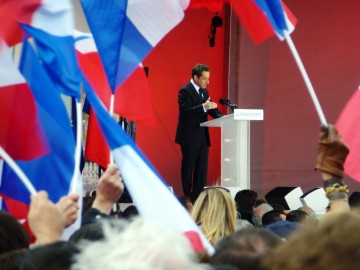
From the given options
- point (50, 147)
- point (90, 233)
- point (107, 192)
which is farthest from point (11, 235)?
point (50, 147)

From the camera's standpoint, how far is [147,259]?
1.62m

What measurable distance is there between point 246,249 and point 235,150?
6135 mm

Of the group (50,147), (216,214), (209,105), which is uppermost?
(50,147)

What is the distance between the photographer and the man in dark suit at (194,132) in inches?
339

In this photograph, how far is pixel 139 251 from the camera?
1.63m

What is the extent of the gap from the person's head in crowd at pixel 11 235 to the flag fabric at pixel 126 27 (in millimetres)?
1546

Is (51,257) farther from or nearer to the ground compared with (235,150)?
farther from the ground

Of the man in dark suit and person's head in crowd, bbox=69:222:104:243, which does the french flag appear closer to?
person's head in crowd, bbox=69:222:104:243

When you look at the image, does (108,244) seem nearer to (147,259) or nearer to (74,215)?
(147,259)

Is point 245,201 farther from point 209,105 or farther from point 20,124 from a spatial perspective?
point 20,124

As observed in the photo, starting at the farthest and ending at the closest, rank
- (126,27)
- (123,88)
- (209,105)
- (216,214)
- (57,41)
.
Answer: (209,105), (123,88), (126,27), (216,214), (57,41)

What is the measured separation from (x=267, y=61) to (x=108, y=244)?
26.6ft

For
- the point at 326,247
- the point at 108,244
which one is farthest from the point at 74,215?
the point at 326,247

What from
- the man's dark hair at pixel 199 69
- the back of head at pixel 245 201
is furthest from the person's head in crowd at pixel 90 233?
the man's dark hair at pixel 199 69
